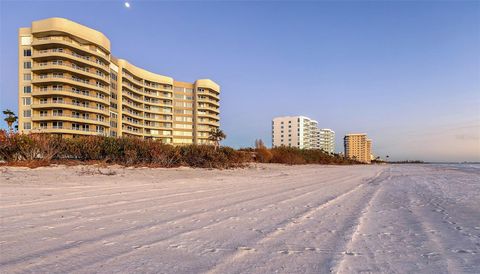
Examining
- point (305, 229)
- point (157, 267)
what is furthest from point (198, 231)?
point (305, 229)

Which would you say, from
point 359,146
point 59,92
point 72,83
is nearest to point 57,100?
point 59,92

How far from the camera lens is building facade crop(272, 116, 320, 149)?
5561 inches

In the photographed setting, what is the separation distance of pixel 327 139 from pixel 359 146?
85.9 feet

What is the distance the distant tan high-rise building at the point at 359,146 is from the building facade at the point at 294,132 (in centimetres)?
3904

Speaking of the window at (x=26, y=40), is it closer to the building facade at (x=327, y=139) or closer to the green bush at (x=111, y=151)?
the green bush at (x=111, y=151)

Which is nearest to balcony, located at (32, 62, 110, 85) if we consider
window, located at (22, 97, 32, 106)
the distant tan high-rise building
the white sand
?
window, located at (22, 97, 32, 106)

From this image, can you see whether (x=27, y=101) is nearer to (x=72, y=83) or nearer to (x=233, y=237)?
(x=72, y=83)

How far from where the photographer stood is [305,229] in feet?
11.5

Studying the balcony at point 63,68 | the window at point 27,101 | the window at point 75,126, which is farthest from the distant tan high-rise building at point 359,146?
the window at point 27,101

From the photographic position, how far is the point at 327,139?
16725 cm

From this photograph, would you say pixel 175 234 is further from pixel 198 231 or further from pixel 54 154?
pixel 54 154

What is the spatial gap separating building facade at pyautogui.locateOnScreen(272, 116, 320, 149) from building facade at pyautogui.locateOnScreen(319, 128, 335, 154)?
9.61 metres

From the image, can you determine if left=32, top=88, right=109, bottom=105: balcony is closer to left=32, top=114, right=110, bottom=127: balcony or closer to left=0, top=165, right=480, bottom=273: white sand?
left=32, top=114, right=110, bottom=127: balcony

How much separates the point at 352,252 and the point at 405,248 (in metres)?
0.63
